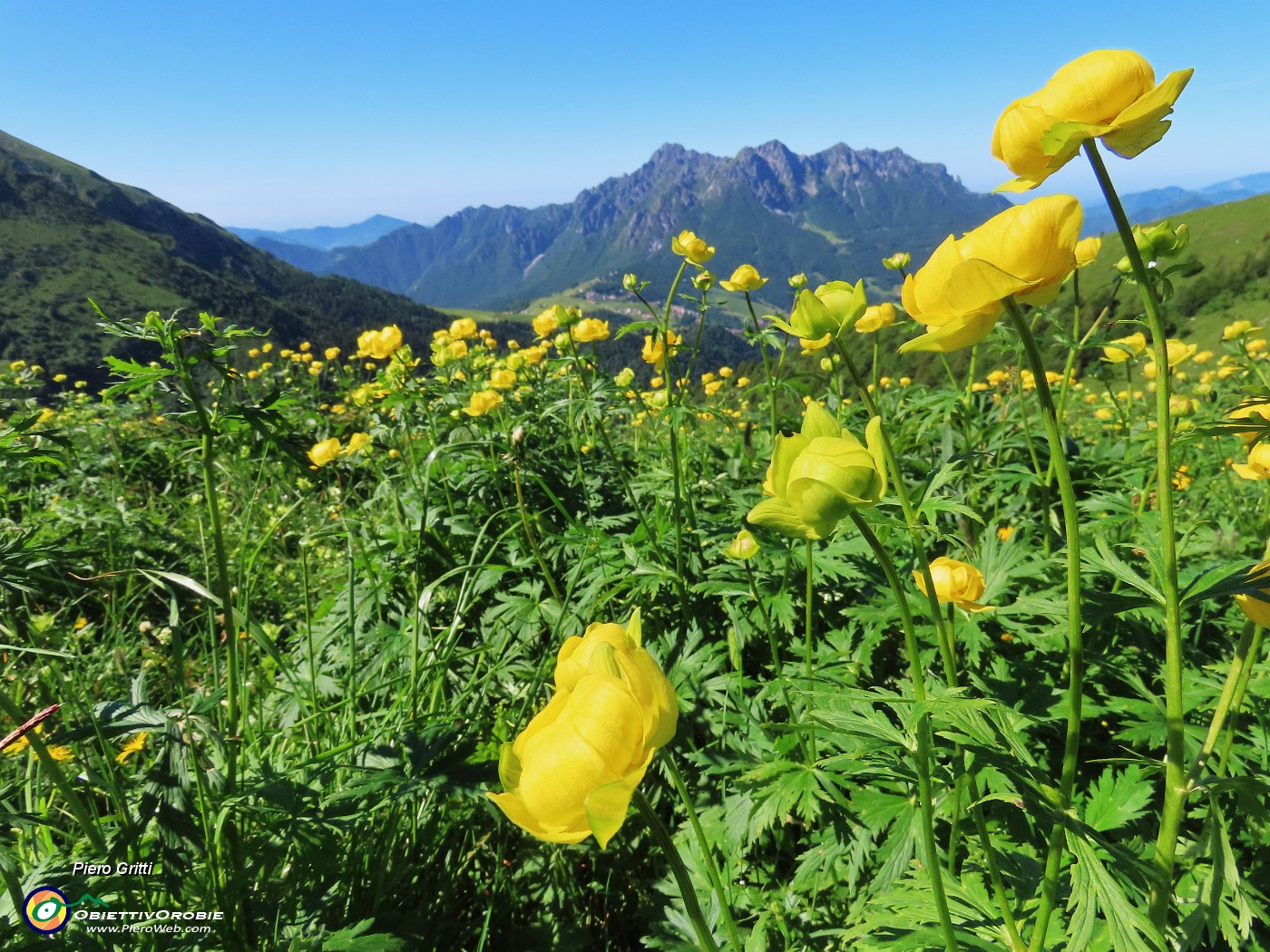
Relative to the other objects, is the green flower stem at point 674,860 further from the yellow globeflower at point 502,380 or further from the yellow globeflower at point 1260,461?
the yellow globeflower at point 502,380

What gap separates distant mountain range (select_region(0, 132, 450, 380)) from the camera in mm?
38478

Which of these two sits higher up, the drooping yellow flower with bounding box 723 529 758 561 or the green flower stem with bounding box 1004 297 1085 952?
the green flower stem with bounding box 1004 297 1085 952

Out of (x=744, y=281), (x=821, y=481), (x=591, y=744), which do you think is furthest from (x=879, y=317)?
(x=591, y=744)

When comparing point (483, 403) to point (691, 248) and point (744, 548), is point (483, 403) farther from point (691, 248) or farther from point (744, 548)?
point (744, 548)

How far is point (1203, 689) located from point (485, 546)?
2.05 metres

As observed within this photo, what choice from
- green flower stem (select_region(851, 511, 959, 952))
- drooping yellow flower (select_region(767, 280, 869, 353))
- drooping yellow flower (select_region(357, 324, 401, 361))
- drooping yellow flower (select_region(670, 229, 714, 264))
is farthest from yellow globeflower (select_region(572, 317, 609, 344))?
green flower stem (select_region(851, 511, 959, 952))

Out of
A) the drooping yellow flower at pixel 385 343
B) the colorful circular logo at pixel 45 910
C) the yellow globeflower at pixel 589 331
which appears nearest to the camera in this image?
the colorful circular logo at pixel 45 910

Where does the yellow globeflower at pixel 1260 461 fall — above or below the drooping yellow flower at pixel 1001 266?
below

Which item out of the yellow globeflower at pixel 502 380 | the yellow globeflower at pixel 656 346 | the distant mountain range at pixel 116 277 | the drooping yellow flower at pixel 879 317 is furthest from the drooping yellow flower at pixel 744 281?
the distant mountain range at pixel 116 277

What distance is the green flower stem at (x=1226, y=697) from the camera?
2.31 ft

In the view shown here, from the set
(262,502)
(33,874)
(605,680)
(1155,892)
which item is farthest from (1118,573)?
(262,502)

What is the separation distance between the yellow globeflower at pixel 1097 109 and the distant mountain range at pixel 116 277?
3665 centimetres

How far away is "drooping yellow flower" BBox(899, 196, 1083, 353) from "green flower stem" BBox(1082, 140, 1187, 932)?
0.05 metres

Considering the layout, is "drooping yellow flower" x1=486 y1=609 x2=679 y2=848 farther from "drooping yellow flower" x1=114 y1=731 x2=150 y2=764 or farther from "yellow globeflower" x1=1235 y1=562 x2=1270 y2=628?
"drooping yellow flower" x1=114 y1=731 x2=150 y2=764
